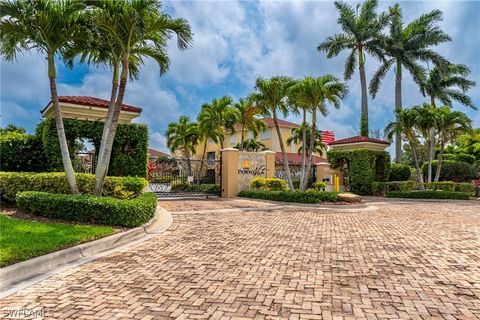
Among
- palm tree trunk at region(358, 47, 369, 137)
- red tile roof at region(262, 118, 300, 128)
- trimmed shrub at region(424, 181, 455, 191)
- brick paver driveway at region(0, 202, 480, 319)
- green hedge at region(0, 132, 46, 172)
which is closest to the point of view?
brick paver driveway at region(0, 202, 480, 319)

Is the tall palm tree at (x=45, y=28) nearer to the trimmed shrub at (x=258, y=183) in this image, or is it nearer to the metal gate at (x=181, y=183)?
the metal gate at (x=181, y=183)

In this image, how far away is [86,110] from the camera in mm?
16422

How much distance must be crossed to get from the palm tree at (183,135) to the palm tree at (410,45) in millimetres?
19517

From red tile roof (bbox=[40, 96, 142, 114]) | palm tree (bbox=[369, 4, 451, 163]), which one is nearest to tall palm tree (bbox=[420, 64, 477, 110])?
palm tree (bbox=[369, 4, 451, 163])

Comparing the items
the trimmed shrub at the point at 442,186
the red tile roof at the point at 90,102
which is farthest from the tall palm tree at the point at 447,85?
the red tile roof at the point at 90,102

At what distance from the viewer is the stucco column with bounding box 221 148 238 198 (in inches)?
850

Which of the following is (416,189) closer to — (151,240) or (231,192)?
(231,192)

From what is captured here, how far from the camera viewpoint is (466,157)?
118 feet

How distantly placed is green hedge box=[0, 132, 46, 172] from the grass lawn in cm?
609

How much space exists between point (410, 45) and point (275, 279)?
111ft

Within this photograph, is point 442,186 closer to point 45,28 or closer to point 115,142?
point 115,142

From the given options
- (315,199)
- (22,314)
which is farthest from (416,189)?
(22,314)

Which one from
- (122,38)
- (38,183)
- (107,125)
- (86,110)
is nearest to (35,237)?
(38,183)

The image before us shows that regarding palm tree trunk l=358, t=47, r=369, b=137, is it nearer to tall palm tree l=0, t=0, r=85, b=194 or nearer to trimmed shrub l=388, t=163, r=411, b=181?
trimmed shrub l=388, t=163, r=411, b=181
